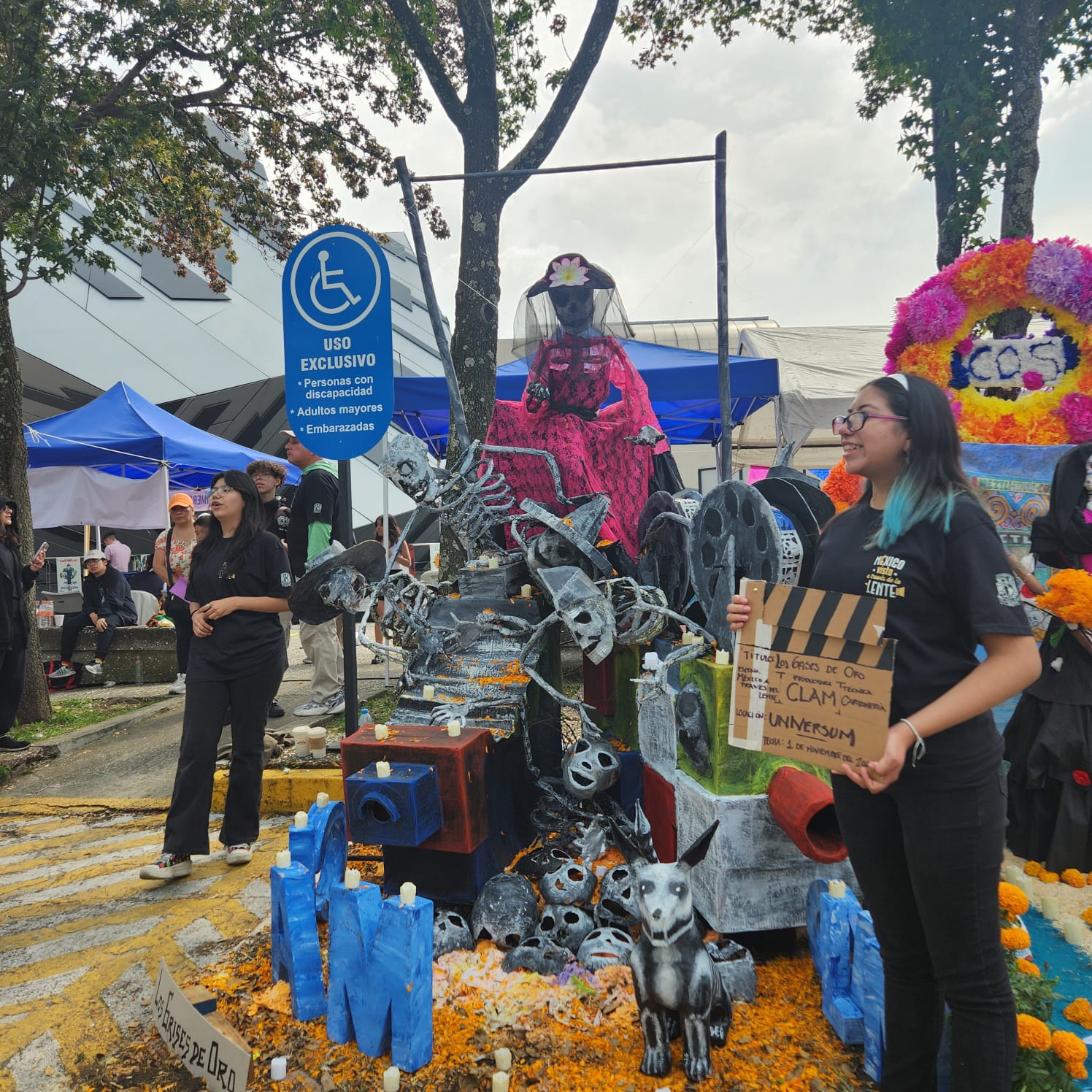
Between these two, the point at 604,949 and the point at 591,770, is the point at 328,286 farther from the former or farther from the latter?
the point at 604,949

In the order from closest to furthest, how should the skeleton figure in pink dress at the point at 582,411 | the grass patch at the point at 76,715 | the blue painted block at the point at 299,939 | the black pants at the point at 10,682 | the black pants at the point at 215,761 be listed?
the blue painted block at the point at 299,939
the black pants at the point at 215,761
the skeleton figure in pink dress at the point at 582,411
the black pants at the point at 10,682
the grass patch at the point at 76,715

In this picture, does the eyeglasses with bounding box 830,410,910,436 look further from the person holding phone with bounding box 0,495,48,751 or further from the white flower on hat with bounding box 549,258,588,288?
the person holding phone with bounding box 0,495,48,751

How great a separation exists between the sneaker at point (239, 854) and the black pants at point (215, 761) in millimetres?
22

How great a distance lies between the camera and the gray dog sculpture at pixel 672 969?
203 cm

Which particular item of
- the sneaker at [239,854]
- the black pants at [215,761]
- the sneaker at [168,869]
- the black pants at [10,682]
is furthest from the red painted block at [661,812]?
the black pants at [10,682]

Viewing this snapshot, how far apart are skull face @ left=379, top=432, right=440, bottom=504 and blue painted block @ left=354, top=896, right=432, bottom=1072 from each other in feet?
6.16

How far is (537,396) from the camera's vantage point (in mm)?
4449

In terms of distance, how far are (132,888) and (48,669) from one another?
6.46 metres

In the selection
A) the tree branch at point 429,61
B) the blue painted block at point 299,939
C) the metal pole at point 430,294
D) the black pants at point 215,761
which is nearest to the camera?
the blue painted block at point 299,939

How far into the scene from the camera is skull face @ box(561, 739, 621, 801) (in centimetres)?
299

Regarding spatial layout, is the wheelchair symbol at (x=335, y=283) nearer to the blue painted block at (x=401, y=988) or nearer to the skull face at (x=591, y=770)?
the skull face at (x=591, y=770)

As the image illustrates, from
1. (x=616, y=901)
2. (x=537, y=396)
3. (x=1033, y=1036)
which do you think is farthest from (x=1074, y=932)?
(x=537, y=396)

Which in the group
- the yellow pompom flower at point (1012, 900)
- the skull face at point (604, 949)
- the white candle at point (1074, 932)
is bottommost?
the white candle at point (1074, 932)

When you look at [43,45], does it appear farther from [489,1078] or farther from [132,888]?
[489,1078]
